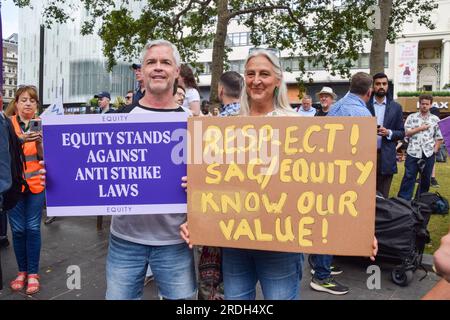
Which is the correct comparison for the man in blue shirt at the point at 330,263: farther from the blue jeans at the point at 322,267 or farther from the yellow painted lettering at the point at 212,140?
the yellow painted lettering at the point at 212,140

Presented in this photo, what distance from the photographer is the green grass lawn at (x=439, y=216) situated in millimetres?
5012

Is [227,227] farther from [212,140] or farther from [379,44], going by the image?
[379,44]

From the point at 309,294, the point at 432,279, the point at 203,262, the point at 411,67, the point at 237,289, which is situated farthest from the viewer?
the point at 411,67

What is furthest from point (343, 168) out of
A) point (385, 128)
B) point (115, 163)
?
point (385, 128)

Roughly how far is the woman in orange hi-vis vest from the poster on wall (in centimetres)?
4391

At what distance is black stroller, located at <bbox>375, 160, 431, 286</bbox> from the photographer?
3.88 meters

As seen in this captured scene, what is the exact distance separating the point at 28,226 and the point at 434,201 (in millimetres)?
4462

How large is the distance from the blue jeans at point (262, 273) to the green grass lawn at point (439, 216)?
11.2 ft

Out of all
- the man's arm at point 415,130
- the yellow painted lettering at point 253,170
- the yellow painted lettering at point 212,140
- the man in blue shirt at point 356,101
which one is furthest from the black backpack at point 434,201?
the yellow painted lettering at point 212,140

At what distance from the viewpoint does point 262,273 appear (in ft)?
6.61

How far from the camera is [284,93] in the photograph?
2.14 meters

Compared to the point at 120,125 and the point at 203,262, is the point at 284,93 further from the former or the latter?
the point at 203,262
